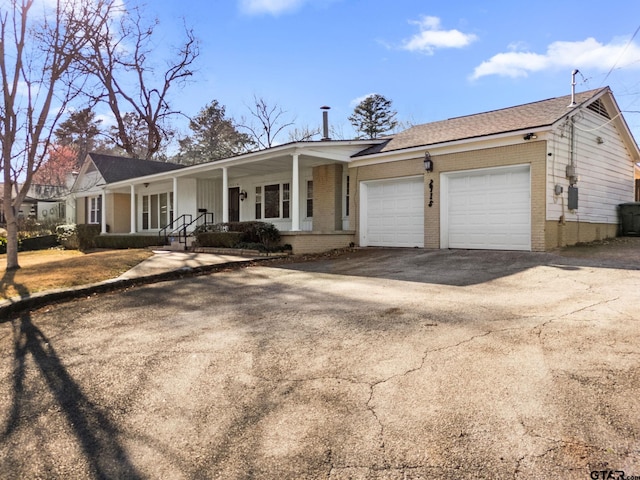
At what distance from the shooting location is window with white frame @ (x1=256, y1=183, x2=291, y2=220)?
17.7 metres

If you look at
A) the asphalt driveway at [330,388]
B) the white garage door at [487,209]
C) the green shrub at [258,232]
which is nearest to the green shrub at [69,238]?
the green shrub at [258,232]

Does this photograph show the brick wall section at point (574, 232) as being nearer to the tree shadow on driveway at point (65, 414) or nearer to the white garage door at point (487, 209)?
the white garage door at point (487, 209)

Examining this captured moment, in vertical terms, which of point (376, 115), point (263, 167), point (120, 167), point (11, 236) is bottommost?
point (11, 236)

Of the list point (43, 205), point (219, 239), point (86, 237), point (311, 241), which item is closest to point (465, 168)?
point (311, 241)

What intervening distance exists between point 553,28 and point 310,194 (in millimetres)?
9485

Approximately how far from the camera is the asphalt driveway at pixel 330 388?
2.43m

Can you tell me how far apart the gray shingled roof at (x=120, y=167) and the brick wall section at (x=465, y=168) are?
47.6 ft

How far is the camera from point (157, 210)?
2333 centimetres

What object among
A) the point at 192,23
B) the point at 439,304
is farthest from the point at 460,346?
the point at 192,23

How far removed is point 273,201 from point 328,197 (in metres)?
3.80

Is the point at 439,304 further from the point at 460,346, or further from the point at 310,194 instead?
the point at 310,194

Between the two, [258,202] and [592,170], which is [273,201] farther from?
[592,170]

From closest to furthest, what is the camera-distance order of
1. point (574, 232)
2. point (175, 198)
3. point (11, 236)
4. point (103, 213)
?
point (11, 236) < point (574, 232) < point (175, 198) < point (103, 213)

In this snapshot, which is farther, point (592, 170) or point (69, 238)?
point (69, 238)
